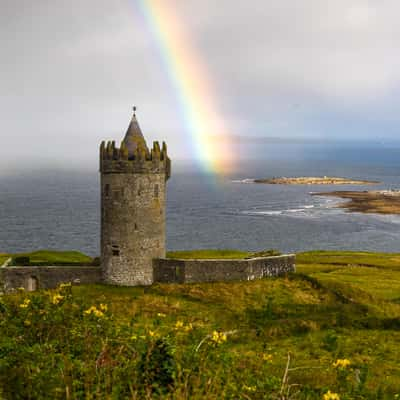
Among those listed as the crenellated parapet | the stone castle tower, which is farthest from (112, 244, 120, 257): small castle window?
the crenellated parapet

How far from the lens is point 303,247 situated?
100 m

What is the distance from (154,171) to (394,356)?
62.3ft

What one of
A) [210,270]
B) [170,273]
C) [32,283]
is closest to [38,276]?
[32,283]

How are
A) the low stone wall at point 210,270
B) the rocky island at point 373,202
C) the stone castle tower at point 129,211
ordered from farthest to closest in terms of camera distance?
the rocky island at point 373,202
the stone castle tower at point 129,211
the low stone wall at point 210,270

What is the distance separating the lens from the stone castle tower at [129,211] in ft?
110

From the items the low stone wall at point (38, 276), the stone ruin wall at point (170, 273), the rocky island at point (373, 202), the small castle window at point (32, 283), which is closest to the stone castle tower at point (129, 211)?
the stone ruin wall at point (170, 273)

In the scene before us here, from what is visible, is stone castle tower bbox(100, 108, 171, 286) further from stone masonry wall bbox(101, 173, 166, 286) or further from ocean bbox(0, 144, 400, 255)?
ocean bbox(0, 144, 400, 255)

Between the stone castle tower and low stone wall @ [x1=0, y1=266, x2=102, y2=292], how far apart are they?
2.02 metres

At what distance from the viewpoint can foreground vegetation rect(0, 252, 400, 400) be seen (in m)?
8.27

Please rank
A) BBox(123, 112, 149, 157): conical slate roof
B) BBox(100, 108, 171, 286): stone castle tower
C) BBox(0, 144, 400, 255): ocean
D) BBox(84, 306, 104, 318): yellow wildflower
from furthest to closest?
BBox(0, 144, 400, 255): ocean, BBox(123, 112, 149, 157): conical slate roof, BBox(100, 108, 171, 286): stone castle tower, BBox(84, 306, 104, 318): yellow wildflower

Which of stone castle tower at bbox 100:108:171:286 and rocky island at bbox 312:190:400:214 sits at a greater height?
A: stone castle tower at bbox 100:108:171:286

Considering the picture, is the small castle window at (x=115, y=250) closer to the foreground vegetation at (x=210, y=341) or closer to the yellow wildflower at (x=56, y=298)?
the foreground vegetation at (x=210, y=341)

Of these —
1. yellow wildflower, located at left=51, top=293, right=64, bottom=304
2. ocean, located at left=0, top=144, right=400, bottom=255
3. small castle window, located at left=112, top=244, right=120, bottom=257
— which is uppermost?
yellow wildflower, located at left=51, top=293, right=64, bottom=304

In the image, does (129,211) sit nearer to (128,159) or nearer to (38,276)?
(128,159)
